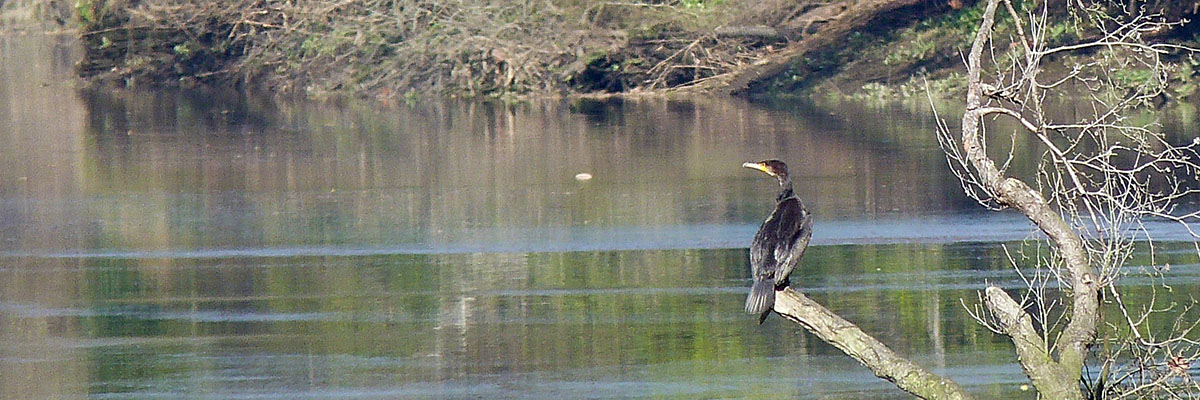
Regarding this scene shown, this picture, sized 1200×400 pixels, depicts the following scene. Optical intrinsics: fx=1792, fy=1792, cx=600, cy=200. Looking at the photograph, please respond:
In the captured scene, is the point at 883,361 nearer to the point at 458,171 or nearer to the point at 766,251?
the point at 766,251

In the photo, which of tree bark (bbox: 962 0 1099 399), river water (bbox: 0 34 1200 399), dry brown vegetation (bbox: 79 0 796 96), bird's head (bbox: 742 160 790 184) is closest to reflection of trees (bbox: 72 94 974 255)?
river water (bbox: 0 34 1200 399)

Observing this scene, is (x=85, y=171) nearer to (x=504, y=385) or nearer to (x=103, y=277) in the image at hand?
(x=103, y=277)

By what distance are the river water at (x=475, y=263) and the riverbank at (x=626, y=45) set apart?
511cm

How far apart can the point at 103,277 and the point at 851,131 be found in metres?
10.4

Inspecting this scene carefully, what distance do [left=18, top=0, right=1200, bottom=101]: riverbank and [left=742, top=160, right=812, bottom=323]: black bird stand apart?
18169mm

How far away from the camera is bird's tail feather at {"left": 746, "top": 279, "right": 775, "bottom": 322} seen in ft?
20.6

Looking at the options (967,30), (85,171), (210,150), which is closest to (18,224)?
(85,171)

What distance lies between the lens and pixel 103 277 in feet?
37.1

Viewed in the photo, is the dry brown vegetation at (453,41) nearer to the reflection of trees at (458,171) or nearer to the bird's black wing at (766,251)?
the reflection of trees at (458,171)

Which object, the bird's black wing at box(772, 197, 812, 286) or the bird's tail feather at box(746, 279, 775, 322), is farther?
the bird's black wing at box(772, 197, 812, 286)

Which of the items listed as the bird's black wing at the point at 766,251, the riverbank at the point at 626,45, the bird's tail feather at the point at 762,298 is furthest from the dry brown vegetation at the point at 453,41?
the bird's tail feather at the point at 762,298

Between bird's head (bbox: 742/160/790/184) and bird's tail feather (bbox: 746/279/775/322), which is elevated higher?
bird's head (bbox: 742/160/790/184)

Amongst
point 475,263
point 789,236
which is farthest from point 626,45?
point 789,236

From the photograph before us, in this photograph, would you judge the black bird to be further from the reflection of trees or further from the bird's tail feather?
the reflection of trees
